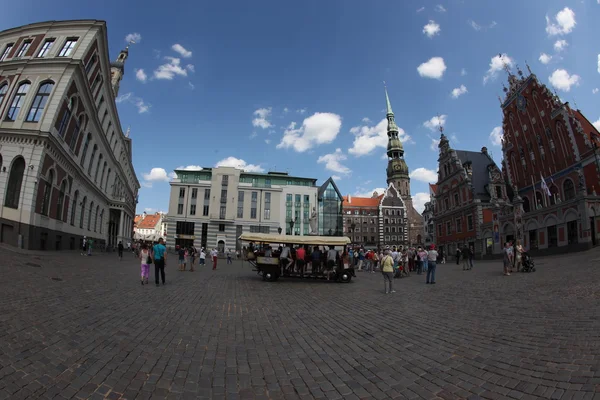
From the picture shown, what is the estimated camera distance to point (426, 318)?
275 inches

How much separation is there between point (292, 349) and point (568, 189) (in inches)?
1690

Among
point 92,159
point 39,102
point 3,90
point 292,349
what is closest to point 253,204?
point 92,159

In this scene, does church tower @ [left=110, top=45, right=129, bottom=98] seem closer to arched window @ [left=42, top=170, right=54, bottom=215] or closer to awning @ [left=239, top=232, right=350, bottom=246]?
arched window @ [left=42, top=170, right=54, bottom=215]

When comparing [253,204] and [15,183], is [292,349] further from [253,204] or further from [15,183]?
[253,204]

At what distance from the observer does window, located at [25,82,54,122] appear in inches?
923

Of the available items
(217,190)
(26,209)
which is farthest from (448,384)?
(217,190)

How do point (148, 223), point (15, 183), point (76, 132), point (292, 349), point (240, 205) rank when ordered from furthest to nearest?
point (148, 223) → point (240, 205) → point (76, 132) → point (15, 183) → point (292, 349)

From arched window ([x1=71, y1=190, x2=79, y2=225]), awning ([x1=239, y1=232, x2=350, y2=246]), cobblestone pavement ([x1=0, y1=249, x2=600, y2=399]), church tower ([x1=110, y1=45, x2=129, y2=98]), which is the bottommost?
cobblestone pavement ([x1=0, y1=249, x2=600, y2=399])

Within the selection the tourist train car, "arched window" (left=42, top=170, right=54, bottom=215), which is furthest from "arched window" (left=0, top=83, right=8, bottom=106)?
the tourist train car

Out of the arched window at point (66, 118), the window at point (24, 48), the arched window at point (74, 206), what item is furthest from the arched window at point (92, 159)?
the window at point (24, 48)

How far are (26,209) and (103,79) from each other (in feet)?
63.3

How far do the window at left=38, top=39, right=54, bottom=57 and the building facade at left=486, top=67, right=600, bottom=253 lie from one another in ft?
147

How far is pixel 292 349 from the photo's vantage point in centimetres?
489

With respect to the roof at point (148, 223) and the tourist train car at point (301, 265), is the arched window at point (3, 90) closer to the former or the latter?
the tourist train car at point (301, 265)
